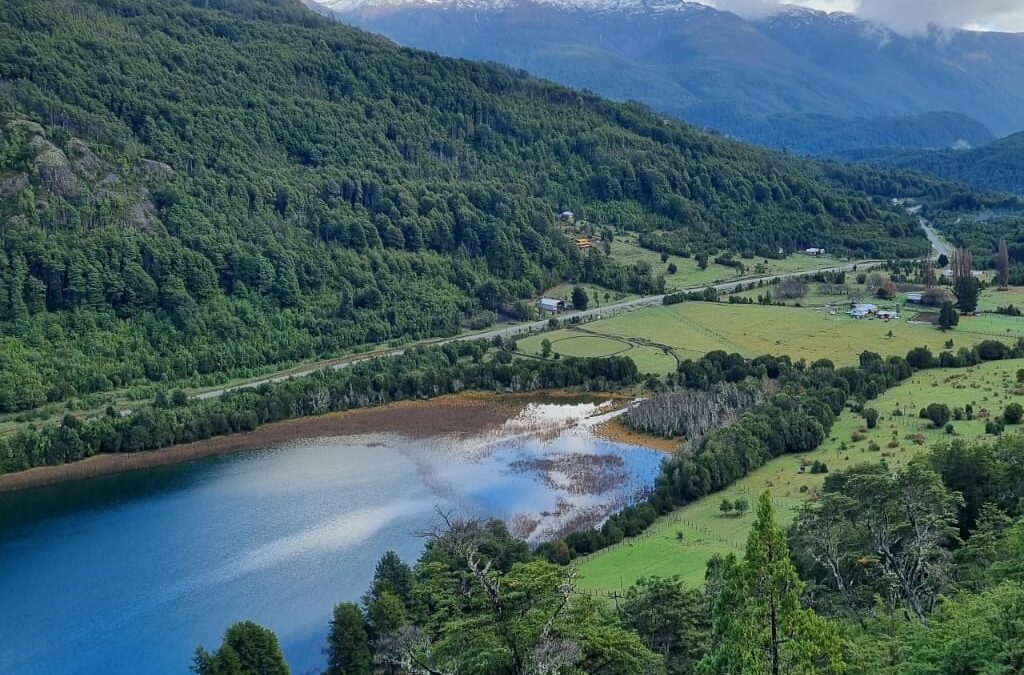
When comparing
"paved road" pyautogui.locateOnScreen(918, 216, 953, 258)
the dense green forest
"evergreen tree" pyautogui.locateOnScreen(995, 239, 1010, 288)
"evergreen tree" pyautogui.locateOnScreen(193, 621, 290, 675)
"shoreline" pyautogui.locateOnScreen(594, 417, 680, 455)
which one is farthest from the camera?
"paved road" pyautogui.locateOnScreen(918, 216, 953, 258)

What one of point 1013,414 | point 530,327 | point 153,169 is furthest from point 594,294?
point 1013,414

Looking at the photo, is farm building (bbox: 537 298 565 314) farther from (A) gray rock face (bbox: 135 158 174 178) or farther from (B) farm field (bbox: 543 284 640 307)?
(A) gray rock face (bbox: 135 158 174 178)

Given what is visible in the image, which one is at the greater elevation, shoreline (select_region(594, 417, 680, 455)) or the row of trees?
the row of trees

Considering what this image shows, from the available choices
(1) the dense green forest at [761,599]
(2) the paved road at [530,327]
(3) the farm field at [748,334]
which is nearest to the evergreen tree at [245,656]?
(1) the dense green forest at [761,599]

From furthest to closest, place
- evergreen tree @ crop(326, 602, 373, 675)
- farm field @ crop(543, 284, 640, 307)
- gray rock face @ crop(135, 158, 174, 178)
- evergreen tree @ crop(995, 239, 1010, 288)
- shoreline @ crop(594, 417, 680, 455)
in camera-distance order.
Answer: farm field @ crop(543, 284, 640, 307)
evergreen tree @ crop(995, 239, 1010, 288)
gray rock face @ crop(135, 158, 174, 178)
shoreline @ crop(594, 417, 680, 455)
evergreen tree @ crop(326, 602, 373, 675)

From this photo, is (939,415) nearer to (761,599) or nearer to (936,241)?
(761,599)

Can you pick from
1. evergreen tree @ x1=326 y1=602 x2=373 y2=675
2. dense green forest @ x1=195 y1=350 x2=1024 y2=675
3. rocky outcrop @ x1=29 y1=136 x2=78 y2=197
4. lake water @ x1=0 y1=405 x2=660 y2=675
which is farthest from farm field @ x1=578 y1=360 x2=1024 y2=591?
rocky outcrop @ x1=29 y1=136 x2=78 y2=197

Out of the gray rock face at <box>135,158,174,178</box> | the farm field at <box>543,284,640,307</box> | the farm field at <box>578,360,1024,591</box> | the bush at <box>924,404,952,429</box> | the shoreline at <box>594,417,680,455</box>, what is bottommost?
the shoreline at <box>594,417,680,455</box>
